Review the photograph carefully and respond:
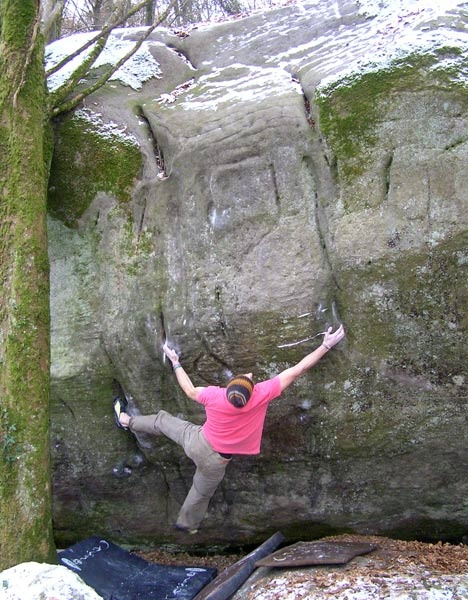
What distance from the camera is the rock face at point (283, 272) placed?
20.8 feet

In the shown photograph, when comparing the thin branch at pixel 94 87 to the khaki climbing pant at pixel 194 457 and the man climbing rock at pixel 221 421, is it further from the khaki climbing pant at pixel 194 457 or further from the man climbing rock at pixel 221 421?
the khaki climbing pant at pixel 194 457

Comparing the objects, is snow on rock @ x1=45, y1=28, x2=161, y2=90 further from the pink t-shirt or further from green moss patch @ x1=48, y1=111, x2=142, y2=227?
the pink t-shirt

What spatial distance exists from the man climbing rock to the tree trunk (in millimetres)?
1515

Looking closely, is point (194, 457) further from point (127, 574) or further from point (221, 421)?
point (127, 574)

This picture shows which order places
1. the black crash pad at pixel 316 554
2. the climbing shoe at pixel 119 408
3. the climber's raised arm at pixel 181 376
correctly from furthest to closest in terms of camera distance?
the climbing shoe at pixel 119 408 < the climber's raised arm at pixel 181 376 < the black crash pad at pixel 316 554

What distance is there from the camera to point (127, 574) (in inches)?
274

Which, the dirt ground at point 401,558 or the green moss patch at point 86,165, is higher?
the green moss patch at point 86,165

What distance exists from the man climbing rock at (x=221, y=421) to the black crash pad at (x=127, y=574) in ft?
2.54

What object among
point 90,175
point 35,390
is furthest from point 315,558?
point 90,175

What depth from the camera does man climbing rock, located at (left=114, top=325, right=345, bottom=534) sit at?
6.32 meters

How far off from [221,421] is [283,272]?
5.76 ft

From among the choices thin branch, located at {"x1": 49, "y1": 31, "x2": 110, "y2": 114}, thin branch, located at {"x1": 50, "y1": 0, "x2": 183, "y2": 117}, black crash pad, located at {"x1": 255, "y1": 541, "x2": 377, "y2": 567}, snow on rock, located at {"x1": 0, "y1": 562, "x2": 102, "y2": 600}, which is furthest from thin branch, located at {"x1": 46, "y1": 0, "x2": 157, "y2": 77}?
black crash pad, located at {"x1": 255, "y1": 541, "x2": 377, "y2": 567}

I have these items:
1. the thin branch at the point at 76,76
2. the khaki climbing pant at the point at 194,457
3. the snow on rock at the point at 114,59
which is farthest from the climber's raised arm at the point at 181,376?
the snow on rock at the point at 114,59

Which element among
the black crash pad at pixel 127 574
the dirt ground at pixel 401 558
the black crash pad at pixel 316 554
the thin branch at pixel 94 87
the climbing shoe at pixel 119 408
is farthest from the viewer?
→ the thin branch at pixel 94 87
